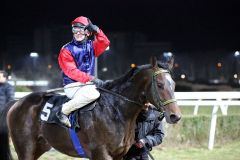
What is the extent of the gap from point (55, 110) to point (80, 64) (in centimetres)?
65

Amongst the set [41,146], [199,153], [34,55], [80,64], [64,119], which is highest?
[34,55]

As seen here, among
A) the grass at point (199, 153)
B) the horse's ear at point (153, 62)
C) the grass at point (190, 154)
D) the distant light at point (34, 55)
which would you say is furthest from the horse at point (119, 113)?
the distant light at point (34, 55)

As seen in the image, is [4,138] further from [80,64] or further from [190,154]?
[190,154]

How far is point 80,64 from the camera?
520cm

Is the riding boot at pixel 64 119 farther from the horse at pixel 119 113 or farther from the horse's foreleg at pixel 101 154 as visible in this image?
the horse's foreleg at pixel 101 154

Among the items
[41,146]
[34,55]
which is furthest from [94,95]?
[34,55]

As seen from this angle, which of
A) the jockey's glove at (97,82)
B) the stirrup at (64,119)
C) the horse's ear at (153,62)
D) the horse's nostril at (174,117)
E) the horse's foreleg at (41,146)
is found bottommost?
the horse's foreleg at (41,146)

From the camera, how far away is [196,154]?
8.89 metres

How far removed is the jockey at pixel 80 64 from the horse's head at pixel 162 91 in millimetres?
647

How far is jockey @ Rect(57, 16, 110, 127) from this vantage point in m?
5.06

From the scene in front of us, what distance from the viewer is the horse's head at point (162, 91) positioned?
458 centimetres

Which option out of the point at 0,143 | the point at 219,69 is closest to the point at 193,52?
the point at 219,69

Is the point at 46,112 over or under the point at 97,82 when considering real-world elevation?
under

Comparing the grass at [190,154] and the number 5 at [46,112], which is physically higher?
the number 5 at [46,112]
